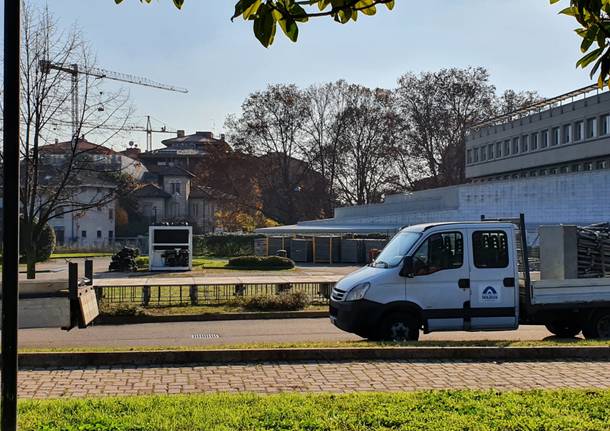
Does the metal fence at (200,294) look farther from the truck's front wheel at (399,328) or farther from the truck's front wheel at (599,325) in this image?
the truck's front wheel at (599,325)

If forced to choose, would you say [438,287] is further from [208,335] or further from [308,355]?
[208,335]

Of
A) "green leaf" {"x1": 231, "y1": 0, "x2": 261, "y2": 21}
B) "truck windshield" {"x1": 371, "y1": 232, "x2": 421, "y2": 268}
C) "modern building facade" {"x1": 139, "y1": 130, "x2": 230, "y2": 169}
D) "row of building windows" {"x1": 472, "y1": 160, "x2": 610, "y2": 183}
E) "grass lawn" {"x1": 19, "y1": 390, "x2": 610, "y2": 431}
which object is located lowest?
"grass lawn" {"x1": 19, "y1": 390, "x2": 610, "y2": 431}

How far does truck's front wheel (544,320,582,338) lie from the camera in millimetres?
13170

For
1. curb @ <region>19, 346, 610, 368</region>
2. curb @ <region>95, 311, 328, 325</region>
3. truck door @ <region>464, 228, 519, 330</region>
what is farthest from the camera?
curb @ <region>95, 311, 328, 325</region>

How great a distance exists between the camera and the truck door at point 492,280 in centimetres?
1223

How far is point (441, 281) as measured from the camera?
1212 cm

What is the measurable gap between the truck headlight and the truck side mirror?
61 centimetres

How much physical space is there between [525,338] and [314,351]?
587 centimetres

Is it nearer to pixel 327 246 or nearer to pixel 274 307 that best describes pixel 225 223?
pixel 327 246

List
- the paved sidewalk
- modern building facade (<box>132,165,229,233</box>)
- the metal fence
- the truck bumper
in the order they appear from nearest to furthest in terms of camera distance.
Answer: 1. the paved sidewalk
2. the truck bumper
3. the metal fence
4. modern building facade (<box>132,165,229,233</box>)

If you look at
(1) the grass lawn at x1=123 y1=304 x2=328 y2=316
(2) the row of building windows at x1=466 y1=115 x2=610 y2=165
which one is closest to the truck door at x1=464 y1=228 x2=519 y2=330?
(1) the grass lawn at x1=123 y1=304 x2=328 y2=316

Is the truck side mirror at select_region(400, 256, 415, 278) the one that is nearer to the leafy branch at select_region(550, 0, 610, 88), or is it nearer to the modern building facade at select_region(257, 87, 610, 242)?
the leafy branch at select_region(550, 0, 610, 88)

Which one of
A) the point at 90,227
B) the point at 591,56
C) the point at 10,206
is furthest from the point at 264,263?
the point at 90,227

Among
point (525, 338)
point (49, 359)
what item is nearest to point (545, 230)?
point (525, 338)
